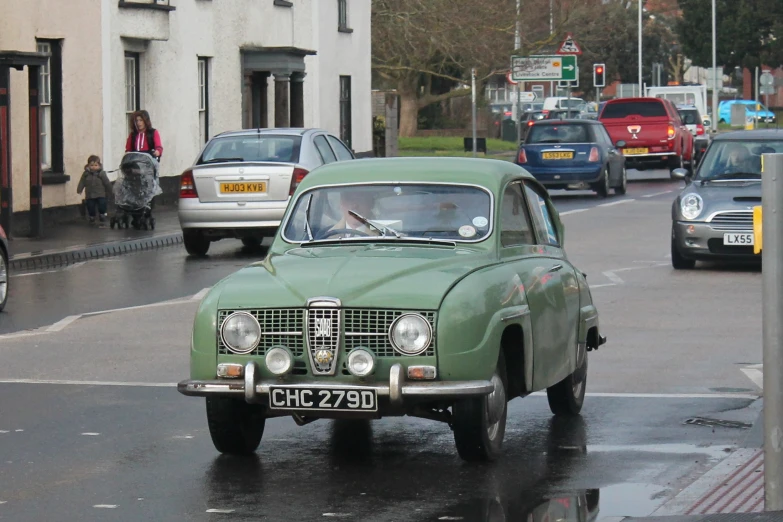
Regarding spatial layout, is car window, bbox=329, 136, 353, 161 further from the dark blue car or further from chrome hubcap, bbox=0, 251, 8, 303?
the dark blue car

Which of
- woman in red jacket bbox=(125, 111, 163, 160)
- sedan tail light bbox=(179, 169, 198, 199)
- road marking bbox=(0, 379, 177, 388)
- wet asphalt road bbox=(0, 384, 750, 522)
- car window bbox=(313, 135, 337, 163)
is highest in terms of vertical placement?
woman in red jacket bbox=(125, 111, 163, 160)

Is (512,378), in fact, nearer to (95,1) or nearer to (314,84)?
(95,1)

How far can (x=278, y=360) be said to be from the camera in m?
7.67

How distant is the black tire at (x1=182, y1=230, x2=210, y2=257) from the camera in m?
21.3

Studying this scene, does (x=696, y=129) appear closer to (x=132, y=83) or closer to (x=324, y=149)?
(x=132, y=83)

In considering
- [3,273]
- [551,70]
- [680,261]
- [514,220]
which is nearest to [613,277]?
[680,261]

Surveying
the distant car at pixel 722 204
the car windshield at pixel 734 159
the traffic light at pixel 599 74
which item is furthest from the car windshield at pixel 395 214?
the traffic light at pixel 599 74

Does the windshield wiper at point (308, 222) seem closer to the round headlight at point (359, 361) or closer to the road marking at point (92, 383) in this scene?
the round headlight at point (359, 361)

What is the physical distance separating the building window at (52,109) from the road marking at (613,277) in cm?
1222

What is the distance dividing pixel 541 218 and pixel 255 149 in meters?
12.2

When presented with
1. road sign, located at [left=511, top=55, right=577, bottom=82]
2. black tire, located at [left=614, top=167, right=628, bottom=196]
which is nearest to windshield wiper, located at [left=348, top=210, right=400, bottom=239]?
black tire, located at [left=614, top=167, right=628, bottom=196]

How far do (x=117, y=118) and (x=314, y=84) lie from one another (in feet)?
40.1

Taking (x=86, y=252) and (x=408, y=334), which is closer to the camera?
(x=408, y=334)

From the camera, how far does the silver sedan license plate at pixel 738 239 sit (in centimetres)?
1778
